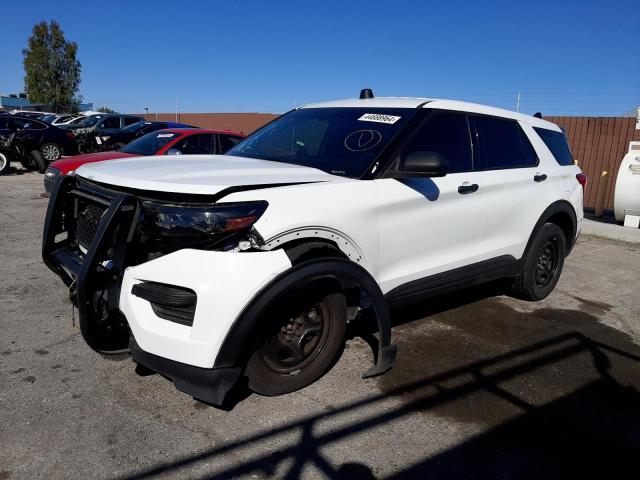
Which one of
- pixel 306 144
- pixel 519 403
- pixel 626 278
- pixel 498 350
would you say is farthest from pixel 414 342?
pixel 626 278

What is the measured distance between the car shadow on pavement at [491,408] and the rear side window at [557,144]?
64.5 inches

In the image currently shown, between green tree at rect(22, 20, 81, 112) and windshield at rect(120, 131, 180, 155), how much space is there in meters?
43.1

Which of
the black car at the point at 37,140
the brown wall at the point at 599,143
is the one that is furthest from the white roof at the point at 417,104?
the black car at the point at 37,140

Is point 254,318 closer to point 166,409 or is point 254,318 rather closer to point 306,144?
point 166,409

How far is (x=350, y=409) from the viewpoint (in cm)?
314

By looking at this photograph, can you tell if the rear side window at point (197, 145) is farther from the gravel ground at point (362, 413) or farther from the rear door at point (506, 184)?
the rear door at point (506, 184)

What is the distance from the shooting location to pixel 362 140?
148 inches

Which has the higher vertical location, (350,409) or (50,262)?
(50,262)

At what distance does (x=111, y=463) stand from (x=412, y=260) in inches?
87.0

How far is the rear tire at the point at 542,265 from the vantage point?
4975 mm

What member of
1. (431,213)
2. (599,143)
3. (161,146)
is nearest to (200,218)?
(431,213)

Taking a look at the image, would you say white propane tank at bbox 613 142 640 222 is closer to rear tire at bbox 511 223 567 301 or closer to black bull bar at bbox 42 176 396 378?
rear tire at bbox 511 223 567 301

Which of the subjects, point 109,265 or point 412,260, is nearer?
point 109,265

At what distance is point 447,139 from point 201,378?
2.52 metres
